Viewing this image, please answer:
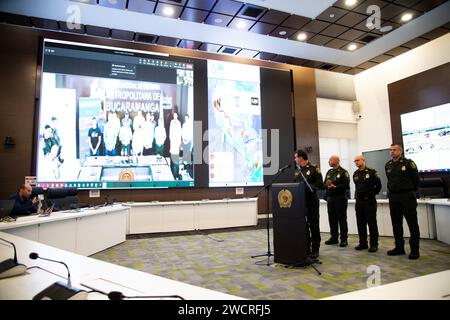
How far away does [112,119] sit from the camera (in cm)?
612

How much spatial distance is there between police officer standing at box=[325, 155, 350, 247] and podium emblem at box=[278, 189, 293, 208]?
1480mm

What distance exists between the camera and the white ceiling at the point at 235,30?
5418 millimetres

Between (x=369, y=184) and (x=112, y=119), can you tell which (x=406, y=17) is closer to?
(x=369, y=184)

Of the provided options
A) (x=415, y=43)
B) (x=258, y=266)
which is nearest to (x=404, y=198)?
(x=258, y=266)

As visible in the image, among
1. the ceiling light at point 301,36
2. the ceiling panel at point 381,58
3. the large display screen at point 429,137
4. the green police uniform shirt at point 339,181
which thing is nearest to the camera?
the green police uniform shirt at point 339,181

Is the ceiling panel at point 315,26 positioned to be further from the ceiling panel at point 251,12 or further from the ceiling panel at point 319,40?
the ceiling panel at point 251,12

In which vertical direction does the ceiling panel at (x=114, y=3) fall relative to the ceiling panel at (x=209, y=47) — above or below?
below

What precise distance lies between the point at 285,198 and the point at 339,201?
1791 millimetres

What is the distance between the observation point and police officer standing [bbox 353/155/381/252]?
13.6 ft

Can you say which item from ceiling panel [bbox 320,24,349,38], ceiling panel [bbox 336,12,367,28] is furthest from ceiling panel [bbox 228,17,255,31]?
ceiling panel [bbox 336,12,367,28]

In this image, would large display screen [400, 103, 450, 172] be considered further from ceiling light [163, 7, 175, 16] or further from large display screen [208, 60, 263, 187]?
ceiling light [163, 7, 175, 16]

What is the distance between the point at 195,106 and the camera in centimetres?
696

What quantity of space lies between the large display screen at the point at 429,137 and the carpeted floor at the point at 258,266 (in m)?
2.89

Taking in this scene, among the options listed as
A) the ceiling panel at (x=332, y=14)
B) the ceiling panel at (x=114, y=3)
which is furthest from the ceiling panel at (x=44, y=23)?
the ceiling panel at (x=332, y=14)
